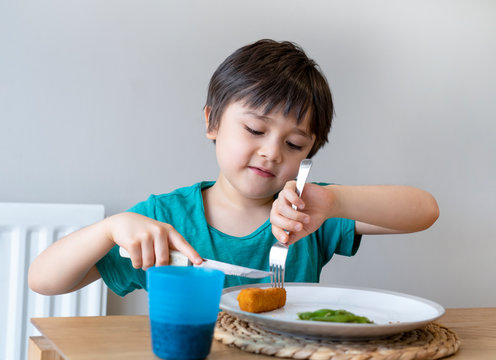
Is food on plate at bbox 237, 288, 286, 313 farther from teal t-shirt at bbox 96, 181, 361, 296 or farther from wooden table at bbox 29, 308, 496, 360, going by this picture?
teal t-shirt at bbox 96, 181, 361, 296

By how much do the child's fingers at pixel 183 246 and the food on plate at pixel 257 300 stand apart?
7cm

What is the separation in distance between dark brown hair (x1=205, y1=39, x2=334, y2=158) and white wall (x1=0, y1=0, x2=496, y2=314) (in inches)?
15.2

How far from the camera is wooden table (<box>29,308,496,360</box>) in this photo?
58 centimetres

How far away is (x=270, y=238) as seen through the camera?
116 cm

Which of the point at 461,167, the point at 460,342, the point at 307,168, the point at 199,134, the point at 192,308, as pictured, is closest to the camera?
the point at 192,308

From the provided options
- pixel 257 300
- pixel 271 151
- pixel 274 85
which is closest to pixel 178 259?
pixel 257 300

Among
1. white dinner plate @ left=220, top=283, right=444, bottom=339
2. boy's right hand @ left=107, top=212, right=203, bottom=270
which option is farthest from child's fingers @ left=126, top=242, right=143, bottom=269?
white dinner plate @ left=220, top=283, right=444, bottom=339

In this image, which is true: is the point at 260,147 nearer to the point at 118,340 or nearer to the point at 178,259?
the point at 178,259

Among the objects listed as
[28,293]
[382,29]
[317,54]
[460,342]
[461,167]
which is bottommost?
[28,293]

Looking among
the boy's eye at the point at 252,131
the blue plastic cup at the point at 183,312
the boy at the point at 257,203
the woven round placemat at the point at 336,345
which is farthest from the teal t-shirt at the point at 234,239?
the blue plastic cup at the point at 183,312

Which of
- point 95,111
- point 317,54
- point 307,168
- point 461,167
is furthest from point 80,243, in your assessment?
point 461,167

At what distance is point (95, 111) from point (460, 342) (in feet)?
3.69

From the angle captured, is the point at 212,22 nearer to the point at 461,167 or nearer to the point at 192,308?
the point at 461,167

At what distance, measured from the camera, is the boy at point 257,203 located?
2.91 feet
